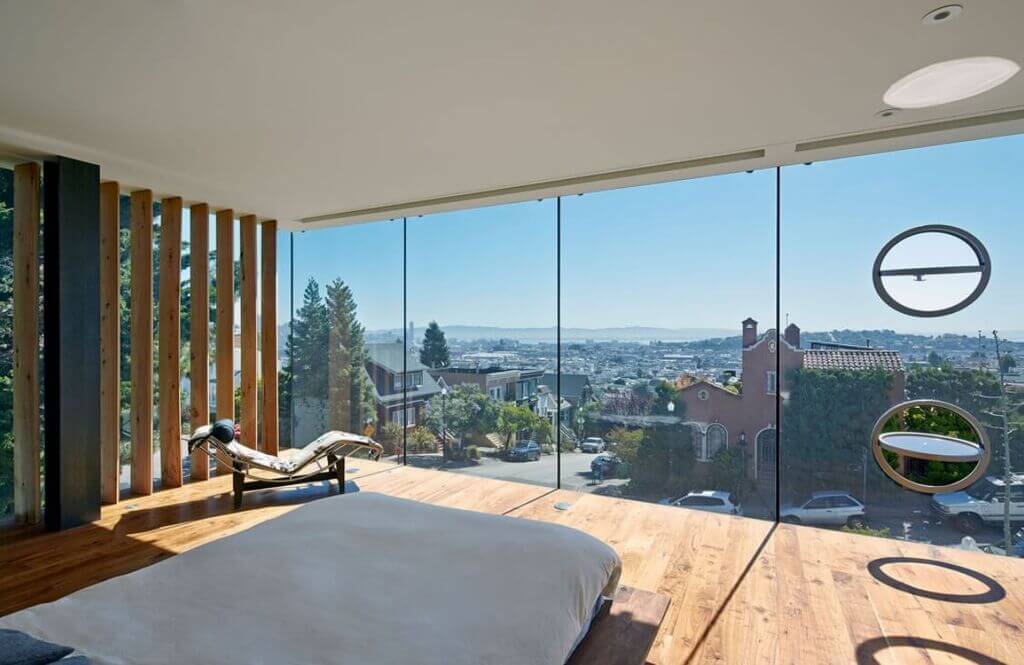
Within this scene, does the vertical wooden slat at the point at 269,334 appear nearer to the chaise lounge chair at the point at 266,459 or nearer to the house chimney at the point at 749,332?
the chaise lounge chair at the point at 266,459

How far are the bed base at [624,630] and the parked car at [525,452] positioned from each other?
95.1 inches

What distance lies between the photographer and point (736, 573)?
3094mm

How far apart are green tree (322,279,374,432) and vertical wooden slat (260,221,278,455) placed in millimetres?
783

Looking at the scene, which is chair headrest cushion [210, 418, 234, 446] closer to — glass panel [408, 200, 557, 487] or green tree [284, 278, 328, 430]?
glass panel [408, 200, 557, 487]

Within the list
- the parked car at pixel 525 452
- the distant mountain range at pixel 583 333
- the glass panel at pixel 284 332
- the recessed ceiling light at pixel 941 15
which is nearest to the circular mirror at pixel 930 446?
the distant mountain range at pixel 583 333

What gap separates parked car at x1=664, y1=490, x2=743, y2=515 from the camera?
13.6ft

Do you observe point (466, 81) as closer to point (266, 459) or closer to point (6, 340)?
point (266, 459)

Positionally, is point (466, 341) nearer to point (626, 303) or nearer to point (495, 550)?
point (626, 303)

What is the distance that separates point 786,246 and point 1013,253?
1279 millimetres

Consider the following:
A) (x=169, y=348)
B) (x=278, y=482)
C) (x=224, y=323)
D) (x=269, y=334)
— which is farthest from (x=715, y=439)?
(x=169, y=348)

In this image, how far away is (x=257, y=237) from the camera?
18.6 ft

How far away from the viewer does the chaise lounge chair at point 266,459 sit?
4.29 metres

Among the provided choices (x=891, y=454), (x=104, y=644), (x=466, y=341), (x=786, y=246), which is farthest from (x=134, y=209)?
(x=891, y=454)

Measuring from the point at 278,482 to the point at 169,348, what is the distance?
159 centimetres
